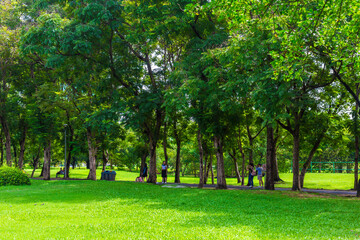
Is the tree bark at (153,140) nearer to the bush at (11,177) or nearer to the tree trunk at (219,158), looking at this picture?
the tree trunk at (219,158)

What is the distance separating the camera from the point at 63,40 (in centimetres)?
1880

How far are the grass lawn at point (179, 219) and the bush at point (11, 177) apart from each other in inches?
362

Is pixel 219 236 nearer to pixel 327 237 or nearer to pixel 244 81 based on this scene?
pixel 327 237

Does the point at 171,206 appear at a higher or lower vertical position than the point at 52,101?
lower

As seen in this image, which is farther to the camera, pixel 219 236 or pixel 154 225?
pixel 154 225

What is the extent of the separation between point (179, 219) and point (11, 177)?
696 inches

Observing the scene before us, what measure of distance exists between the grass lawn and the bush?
30.1 ft

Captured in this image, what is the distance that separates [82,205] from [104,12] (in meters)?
11.0

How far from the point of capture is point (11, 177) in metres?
23.1

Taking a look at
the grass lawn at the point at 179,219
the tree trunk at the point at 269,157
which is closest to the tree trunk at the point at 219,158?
the tree trunk at the point at 269,157

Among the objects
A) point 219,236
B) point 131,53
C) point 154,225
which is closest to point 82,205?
point 154,225

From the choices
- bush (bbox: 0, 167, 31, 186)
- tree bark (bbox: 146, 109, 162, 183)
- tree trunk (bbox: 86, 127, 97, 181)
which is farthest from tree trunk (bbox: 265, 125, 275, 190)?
bush (bbox: 0, 167, 31, 186)

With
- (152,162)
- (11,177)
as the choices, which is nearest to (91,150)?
(152,162)

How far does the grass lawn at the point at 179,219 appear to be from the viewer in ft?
26.2
